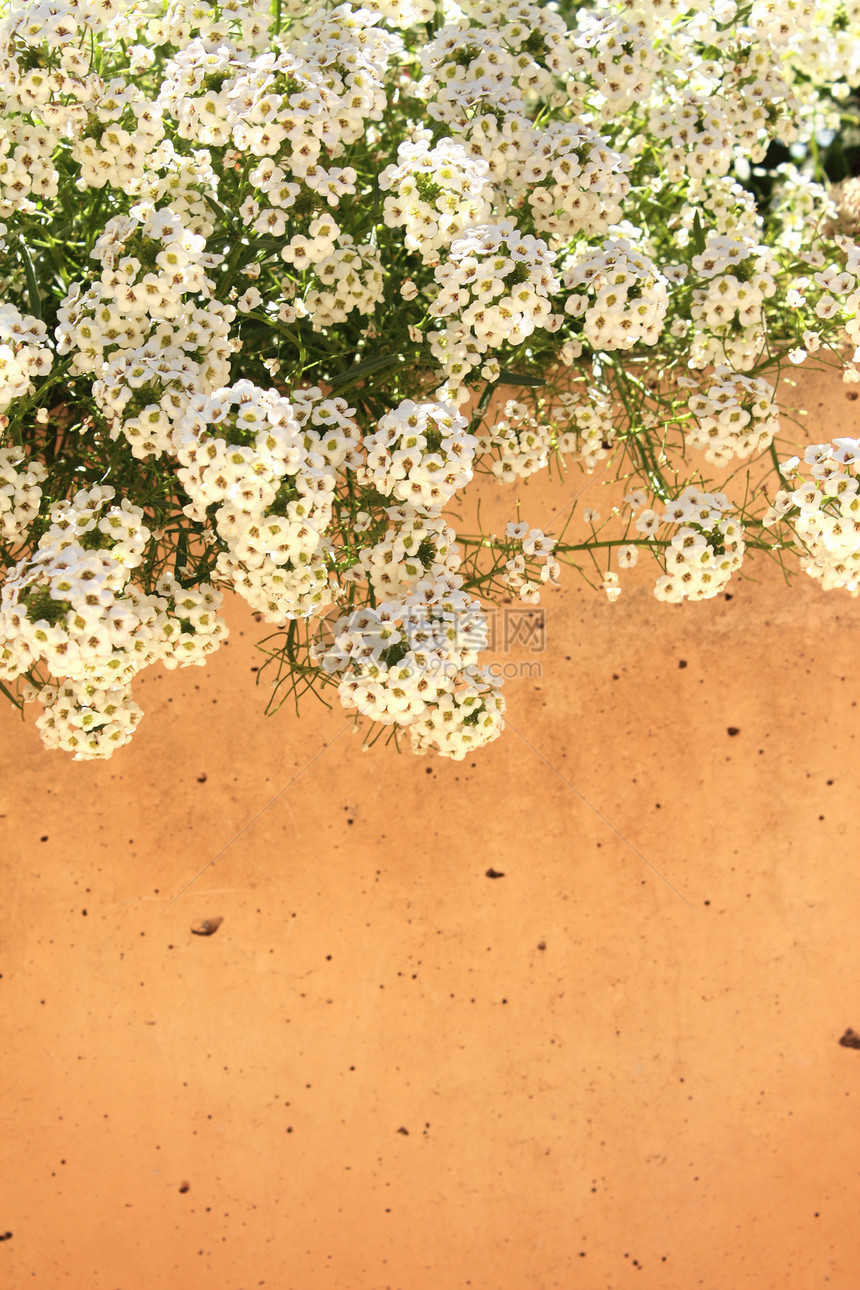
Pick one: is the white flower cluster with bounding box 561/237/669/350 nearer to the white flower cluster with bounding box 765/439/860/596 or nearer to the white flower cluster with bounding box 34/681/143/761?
the white flower cluster with bounding box 765/439/860/596

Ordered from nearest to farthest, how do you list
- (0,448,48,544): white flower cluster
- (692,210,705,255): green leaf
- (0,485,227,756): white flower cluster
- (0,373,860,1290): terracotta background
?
(0,485,227,756): white flower cluster → (0,448,48,544): white flower cluster → (692,210,705,255): green leaf → (0,373,860,1290): terracotta background

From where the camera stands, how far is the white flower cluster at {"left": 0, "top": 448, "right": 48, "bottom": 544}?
58.4 inches

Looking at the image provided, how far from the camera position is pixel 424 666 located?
132cm

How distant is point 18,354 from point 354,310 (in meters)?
0.60

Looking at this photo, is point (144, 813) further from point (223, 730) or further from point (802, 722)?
point (802, 722)

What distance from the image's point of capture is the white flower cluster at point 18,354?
134 cm

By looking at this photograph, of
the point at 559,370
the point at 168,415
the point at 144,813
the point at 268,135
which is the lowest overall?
the point at 144,813

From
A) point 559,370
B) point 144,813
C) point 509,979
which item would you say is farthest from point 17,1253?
point 559,370

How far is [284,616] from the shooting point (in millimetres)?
1522

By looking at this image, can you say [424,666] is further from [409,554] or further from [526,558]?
[526,558]

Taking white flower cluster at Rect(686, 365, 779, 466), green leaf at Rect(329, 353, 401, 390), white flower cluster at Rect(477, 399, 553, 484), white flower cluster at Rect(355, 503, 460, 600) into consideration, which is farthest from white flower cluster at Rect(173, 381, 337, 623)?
white flower cluster at Rect(686, 365, 779, 466)

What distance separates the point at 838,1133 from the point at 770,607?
1.16 metres

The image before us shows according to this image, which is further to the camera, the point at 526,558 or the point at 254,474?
the point at 526,558

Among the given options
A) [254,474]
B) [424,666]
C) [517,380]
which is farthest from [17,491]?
[517,380]
